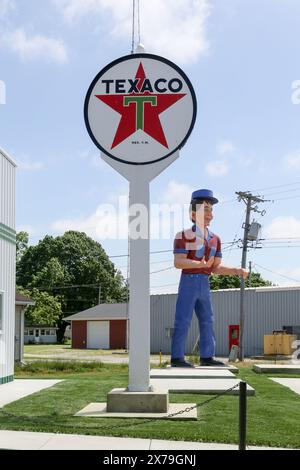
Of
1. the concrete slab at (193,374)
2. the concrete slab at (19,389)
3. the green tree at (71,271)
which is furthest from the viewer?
the green tree at (71,271)

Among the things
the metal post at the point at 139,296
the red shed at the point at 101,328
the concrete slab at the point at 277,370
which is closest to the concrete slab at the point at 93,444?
the metal post at the point at 139,296

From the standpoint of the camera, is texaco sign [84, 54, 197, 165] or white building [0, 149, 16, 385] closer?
texaco sign [84, 54, 197, 165]

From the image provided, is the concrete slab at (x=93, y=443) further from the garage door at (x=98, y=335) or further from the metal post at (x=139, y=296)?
the garage door at (x=98, y=335)

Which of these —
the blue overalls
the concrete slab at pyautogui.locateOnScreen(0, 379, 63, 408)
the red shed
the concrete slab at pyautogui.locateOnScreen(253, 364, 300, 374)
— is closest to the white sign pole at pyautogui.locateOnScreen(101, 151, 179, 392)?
the blue overalls

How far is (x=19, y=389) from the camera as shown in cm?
1468

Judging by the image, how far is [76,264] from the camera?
255 ft

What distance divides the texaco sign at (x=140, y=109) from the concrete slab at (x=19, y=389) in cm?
536

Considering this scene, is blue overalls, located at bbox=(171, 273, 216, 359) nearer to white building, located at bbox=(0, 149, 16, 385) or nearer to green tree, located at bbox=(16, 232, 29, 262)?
white building, located at bbox=(0, 149, 16, 385)

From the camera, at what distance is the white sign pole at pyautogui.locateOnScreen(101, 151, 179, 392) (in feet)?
33.6

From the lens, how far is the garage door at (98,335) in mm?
60781

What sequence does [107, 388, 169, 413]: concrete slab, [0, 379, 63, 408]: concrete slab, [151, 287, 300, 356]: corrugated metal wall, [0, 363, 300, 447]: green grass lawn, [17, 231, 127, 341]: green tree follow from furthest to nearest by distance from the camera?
[17, 231, 127, 341]: green tree < [151, 287, 300, 356]: corrugated metal wall < [0, 379, 63, 408]: concrete slab < [107, 388, 169, 413]: concrete slab < [0, 363, 300, 447]: green grass lawn

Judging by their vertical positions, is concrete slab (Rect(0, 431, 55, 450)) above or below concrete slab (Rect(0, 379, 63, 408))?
above

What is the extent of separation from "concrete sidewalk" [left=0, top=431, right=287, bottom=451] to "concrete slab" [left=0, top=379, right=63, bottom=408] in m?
3.78
